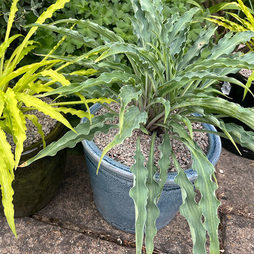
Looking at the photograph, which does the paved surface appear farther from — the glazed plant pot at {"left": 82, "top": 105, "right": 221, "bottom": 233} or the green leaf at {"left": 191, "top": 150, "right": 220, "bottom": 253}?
the green leaf at {"left": 191, "top": 150, "right": 220, "bottom": 253}

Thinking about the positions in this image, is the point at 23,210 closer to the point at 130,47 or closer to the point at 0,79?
the point at 0,79

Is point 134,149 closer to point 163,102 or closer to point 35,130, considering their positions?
point 163,102

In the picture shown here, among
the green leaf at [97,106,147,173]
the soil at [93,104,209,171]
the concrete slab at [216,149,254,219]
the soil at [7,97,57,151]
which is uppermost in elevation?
the green leaf at [97,106,147,173]

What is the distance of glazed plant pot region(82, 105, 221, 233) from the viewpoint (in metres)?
1.05

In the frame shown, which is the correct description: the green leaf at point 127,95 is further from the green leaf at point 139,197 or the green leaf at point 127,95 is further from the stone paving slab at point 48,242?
the stone paving slab at point 48,242

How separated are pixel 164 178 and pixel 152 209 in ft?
0.36

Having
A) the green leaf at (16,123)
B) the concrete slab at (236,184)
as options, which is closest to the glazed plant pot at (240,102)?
the concrete slab at (236,184)

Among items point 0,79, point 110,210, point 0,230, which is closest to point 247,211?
point 110,210

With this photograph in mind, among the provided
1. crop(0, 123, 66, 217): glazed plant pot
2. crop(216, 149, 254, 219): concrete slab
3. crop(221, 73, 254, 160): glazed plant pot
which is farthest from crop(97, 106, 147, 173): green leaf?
crop(221, 73, 254, 160): glazed plant pot

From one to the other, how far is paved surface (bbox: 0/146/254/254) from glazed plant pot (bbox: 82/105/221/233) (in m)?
0.07

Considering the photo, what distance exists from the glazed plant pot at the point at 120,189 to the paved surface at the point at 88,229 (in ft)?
0.23

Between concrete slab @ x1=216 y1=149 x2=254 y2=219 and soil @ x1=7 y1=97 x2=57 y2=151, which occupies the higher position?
soil @ x1=7 y1=97 x2=57 y2=151

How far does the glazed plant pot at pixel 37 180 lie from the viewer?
1.14 m

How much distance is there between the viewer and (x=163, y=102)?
3.04ft
